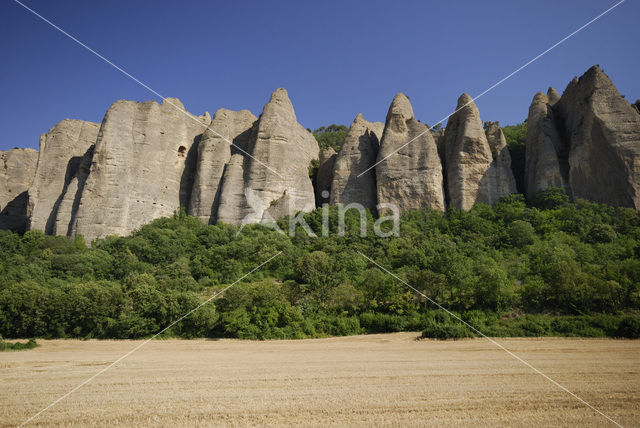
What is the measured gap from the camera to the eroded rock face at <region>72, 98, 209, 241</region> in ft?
82.7

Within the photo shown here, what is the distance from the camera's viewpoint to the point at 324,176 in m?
31.8

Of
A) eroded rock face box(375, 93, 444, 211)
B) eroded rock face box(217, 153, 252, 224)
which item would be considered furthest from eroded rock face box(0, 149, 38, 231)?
eroded rock face box(375, 93, 444, 211)

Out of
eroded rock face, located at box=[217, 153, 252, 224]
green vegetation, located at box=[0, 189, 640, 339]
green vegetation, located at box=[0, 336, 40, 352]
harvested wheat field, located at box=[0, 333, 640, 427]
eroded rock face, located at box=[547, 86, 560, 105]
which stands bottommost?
green vegetation, located at box=[0, 336, 40, 352]

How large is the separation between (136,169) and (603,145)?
109 feet

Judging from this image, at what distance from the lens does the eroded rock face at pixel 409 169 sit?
26.2 metres

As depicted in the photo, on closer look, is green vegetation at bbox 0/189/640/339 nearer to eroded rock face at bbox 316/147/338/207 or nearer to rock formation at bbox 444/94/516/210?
rock formation at bbox 444/94/516/210

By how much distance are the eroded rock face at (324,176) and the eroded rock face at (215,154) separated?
709 cm

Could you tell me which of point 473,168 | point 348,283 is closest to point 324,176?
point 473,168

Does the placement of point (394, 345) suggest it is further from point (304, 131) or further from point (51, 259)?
point (304, 131)

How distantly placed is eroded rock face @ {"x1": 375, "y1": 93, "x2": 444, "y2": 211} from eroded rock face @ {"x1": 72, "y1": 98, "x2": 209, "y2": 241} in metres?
16.8

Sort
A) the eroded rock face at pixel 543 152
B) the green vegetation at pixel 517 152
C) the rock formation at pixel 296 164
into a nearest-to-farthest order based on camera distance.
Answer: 1. the rock formation at pixel 296 164
2. the eroded rock face at pixel 543 152
3. the green vegetation at pixel 517 152

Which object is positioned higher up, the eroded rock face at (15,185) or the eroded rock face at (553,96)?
the eroded rock face at (553,96)

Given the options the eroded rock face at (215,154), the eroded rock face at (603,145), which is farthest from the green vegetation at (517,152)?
the eroded rock face at (215,154)

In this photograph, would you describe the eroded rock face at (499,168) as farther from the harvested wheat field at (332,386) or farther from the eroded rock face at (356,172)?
the harvested wheat field at (332,386)
